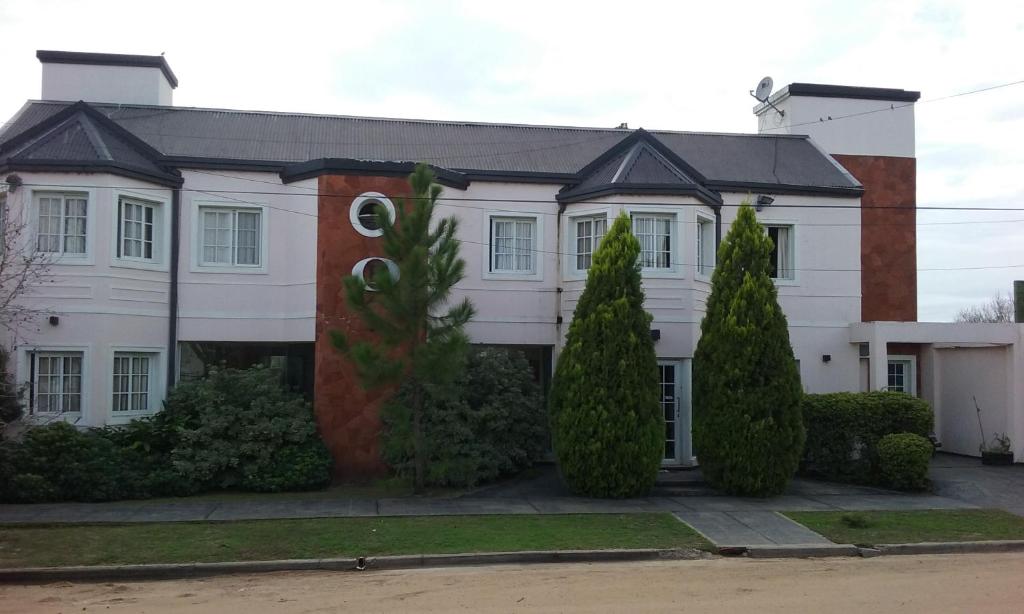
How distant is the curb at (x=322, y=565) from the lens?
32.0 ft

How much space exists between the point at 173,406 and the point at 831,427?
11.2 meters

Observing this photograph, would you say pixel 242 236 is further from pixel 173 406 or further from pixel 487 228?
pixel 487 228

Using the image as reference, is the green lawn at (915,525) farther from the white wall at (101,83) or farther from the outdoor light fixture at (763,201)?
the white wall at (101,83)

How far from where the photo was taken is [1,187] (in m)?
15.2

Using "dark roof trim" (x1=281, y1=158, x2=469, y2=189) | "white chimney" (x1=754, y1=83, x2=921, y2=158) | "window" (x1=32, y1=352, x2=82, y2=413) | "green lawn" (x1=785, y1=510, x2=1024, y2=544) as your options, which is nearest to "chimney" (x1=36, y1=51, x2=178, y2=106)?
"dark roof trim" (x1=281, y1=158, x2=469, y2=189)

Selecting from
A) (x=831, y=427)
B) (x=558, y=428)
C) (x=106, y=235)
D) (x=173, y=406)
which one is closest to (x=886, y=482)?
(x=831, y=427)

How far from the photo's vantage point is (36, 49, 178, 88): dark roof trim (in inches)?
738

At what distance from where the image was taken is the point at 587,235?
57.1ft

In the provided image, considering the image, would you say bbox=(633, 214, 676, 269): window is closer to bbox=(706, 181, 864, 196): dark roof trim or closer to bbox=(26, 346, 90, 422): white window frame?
bbox=(706, 181, 864, 196): dark roof trim

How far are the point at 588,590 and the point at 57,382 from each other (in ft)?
33.6

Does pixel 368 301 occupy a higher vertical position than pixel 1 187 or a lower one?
lower

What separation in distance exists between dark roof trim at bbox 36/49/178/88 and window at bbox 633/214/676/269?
10628 mm

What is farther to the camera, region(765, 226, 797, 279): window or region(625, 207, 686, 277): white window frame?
region(765, 226, 797, 279): window

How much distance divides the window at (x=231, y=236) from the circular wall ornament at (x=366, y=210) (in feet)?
6.74
